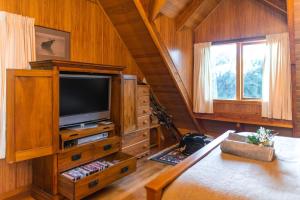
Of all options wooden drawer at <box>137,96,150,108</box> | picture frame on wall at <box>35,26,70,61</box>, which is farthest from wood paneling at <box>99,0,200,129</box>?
picture frame on wall at <box>35,26,70,61</box>

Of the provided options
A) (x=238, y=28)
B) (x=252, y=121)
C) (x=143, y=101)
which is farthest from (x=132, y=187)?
(x=238, y=28)

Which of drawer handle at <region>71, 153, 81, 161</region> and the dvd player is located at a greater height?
the dvd player

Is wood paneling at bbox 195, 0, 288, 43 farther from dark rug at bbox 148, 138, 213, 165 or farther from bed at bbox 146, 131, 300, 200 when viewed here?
bed at bbox 146, 131, 300, 200

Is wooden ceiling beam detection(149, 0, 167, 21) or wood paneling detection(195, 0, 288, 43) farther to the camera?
wood paneling detection(195, 0, 288, 43)

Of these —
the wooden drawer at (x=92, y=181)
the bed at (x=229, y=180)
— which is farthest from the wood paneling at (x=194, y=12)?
the bed at (x=229, y=180)

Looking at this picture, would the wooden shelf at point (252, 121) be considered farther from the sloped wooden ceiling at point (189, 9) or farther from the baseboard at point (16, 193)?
the baseboard at point (16, 193)

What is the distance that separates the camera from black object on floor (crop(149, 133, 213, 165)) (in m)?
3.75

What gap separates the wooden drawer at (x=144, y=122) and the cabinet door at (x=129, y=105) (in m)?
0.24

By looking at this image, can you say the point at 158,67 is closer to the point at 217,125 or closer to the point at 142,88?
the point at 142,88

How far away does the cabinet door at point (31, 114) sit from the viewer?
1984 millimetres

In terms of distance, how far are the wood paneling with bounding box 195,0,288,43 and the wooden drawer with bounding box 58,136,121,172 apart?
303cm

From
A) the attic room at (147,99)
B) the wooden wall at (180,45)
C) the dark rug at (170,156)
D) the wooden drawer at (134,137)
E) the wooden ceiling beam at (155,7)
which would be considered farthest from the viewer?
the wooden wall at (180,45)

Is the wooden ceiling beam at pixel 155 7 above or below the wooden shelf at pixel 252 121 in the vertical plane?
above

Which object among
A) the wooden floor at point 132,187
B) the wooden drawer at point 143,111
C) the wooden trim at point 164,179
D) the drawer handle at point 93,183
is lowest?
the wooden floor at point 132,187
